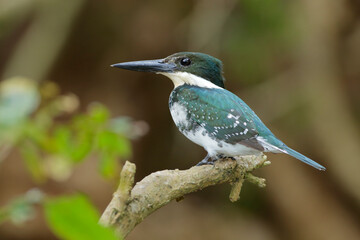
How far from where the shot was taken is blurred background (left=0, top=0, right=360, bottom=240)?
13.0 feet

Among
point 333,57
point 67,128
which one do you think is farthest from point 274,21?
point 67,128

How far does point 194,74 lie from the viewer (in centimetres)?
229

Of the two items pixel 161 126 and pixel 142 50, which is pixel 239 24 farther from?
pixel 161 126

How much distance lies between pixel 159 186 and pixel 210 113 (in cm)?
60

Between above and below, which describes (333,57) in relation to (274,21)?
below

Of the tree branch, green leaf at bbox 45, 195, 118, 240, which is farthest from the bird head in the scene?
green leaf at bbox 45, 195, 118, 240

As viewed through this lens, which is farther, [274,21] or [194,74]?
[274,21]

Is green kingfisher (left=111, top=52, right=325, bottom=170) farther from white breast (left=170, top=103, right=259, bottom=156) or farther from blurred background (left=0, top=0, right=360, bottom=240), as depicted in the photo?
blurred background (left=0, top=0, right=360, bottom=240)

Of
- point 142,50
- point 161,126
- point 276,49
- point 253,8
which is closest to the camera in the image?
point 253,8

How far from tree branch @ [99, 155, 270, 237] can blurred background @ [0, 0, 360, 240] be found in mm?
1828

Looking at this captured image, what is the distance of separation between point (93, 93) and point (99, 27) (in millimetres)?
574

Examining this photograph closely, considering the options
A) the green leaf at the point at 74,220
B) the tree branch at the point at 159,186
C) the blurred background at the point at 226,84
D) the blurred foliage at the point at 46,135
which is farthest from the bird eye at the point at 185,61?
the green leaf at the point at 74,220

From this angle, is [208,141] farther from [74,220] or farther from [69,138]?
[74,220]

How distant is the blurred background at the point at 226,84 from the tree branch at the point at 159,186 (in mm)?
1828
